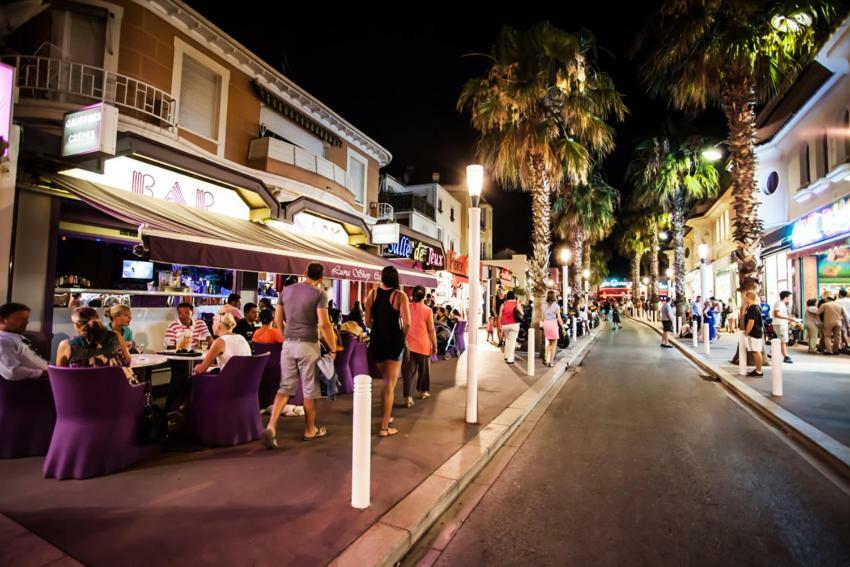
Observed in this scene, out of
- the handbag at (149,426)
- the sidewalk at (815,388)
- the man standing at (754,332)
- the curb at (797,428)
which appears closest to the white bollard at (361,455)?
the handbag at (149,426)

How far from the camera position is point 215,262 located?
20.0ft

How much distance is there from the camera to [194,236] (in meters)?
6.05

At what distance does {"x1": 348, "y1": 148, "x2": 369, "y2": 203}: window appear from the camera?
57.0 feet

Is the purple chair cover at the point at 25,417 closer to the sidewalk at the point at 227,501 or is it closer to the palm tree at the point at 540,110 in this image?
the sidewalk at the point at 227,501

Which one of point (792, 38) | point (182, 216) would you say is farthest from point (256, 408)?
point (792, 38)

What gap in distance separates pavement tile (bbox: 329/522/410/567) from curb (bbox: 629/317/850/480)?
4.67 meters

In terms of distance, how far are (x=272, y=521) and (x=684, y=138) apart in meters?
26.4

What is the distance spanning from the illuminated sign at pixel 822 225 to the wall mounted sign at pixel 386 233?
12.3 metres

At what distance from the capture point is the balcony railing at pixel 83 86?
828 cm

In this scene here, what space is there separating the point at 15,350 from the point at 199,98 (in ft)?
27.9

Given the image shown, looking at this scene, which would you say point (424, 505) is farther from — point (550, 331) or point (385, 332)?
point (550, 331)

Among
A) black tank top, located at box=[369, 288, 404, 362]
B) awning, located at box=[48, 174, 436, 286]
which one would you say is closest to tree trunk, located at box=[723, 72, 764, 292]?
awning, located at box=[48, 174, 436, 286]

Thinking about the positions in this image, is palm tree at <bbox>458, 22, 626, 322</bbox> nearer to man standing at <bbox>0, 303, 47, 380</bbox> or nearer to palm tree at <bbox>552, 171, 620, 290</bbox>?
man standing at <bbox>0, 303, 47, 380</bbox>

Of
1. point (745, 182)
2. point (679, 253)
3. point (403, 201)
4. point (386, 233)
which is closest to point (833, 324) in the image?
point (745, 182)
